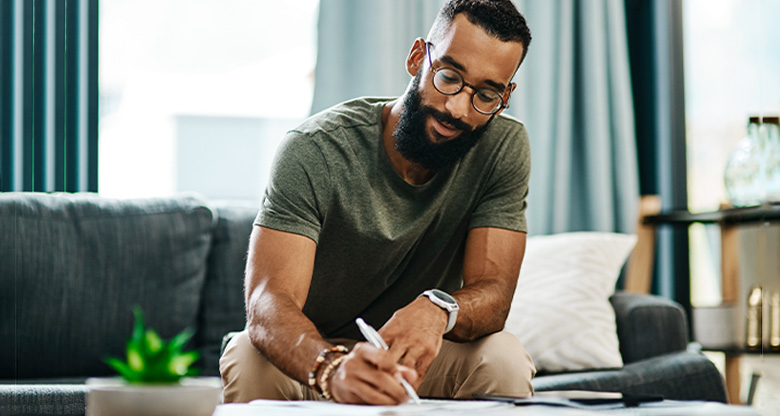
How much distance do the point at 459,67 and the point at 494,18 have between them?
11cm

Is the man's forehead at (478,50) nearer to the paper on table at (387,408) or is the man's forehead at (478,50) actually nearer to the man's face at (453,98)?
the man's face at (453,98)

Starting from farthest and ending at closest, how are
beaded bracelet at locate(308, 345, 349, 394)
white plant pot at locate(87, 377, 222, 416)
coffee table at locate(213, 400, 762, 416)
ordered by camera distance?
1. beaded bracelet at locate(308, 345, 349, 394)
2. coffee table at locate(213, 400, 762, 416)
3. white plant pot at locate(87, 377, 222, 416)

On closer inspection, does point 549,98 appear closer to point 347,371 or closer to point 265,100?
point 265,100

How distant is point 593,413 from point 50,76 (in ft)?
6.19

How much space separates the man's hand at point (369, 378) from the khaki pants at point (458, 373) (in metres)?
0.25

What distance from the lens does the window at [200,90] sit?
7.74 ft

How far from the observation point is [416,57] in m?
1.49

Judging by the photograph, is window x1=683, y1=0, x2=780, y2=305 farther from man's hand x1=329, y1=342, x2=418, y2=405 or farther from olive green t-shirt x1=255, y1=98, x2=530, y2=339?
man's hand x1=329, y1=342, x2=418, y2=405

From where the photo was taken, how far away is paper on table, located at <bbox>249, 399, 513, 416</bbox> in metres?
0.81

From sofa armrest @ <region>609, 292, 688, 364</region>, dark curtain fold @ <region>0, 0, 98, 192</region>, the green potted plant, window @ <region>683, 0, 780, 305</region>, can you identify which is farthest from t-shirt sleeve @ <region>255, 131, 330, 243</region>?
window @ <region>683, 0, 780, 305</region>

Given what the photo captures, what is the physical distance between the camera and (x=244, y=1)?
8.18 ft

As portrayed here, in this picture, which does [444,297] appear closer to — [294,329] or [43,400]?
[294,329]

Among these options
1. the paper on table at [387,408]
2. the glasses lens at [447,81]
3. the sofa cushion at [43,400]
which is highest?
the glasses lens at [447,81]

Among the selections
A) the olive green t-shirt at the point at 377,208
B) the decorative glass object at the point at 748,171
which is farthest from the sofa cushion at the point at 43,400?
the decorative glass object at the point at 748,171
